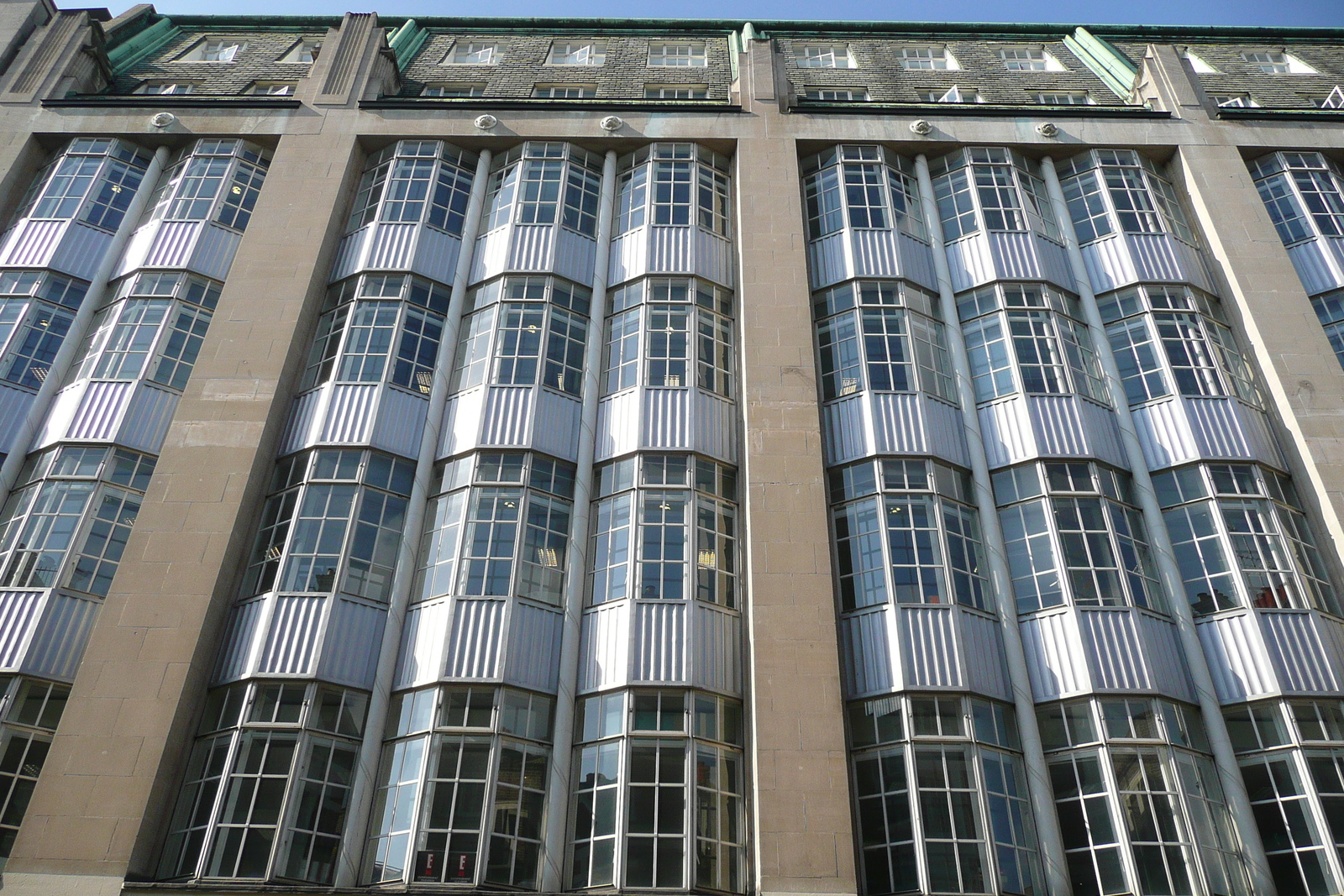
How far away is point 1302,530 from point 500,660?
16.7 metres

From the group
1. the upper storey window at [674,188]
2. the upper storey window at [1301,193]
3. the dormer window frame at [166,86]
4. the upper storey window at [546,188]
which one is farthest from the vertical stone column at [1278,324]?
the dormer window frame at [166,86]

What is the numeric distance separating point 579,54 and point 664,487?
19.7 meters

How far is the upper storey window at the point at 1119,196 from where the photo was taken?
2653 centimetres

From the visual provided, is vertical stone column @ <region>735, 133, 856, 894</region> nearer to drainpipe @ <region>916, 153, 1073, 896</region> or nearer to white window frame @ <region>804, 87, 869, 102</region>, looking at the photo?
drainpipe @ <region>916, 153, 1073, 896</region>

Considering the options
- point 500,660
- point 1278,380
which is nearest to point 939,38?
point 1278,380

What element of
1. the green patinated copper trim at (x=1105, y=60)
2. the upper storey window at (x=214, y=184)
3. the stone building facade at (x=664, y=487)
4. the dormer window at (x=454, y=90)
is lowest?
the stone building facade at (x=664, y=487)

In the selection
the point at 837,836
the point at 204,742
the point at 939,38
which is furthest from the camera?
the point at 939,38

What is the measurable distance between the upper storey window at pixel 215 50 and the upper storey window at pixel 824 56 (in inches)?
741

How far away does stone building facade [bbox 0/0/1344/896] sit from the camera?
17531 mm

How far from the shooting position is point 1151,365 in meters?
23.7

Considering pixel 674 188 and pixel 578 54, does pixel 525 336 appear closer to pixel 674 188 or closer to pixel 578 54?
pixel 674 188

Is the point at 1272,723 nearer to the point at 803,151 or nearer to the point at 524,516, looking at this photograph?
the point at 524,516

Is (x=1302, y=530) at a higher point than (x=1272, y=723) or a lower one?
higher

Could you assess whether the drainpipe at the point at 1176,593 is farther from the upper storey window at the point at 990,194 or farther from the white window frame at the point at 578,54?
→ the white window frame at the point at 578,54
